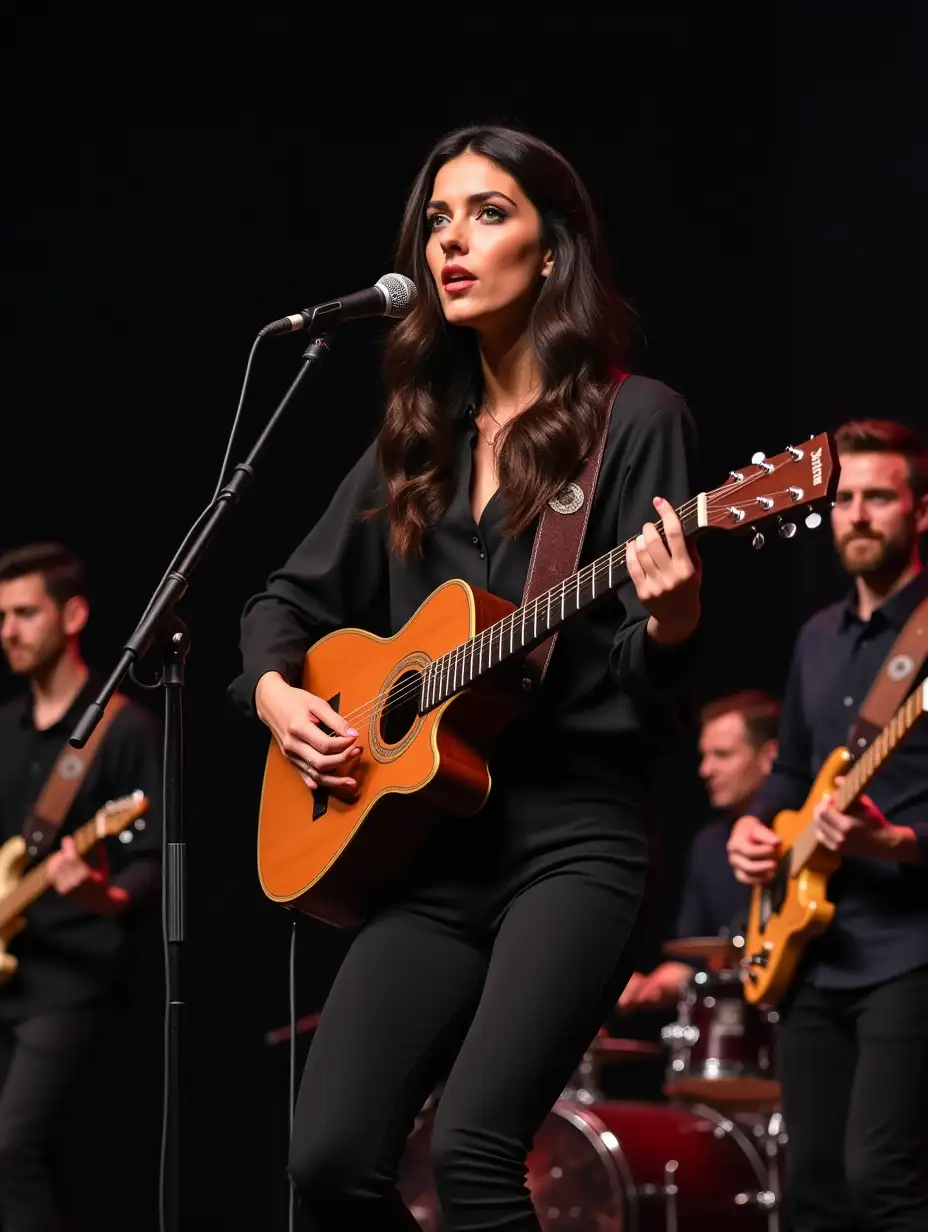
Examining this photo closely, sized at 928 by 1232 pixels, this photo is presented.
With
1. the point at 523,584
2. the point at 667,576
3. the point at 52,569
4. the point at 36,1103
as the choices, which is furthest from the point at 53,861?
the point at 667,576

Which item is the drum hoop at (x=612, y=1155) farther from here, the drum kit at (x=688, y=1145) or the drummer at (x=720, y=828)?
the drummer at (x=720, y=828)

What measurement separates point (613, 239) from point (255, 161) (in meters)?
1.56

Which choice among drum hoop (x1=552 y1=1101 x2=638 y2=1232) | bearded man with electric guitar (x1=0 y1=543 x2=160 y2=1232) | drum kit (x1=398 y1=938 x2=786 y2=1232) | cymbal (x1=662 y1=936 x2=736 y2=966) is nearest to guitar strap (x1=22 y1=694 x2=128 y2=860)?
bearded man with electric guitar (x1=0 y1=543 x2=160 y2=1232)

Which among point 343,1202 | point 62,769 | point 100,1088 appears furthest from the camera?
point 100,1088

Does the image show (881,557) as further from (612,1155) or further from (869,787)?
(612,1155)

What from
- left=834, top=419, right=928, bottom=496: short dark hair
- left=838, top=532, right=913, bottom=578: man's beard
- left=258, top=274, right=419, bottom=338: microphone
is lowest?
left=838, top=532, right=913, bottom=578: man's beard

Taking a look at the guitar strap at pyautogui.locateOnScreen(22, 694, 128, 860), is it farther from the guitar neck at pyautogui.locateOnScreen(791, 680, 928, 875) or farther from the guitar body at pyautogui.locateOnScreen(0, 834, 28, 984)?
the guitar neck at pyautogui.locateOnScreen(791, 680, 928, 875)

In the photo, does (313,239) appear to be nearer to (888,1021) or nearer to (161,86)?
(161,86)

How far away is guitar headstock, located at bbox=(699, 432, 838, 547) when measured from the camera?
2.37 m

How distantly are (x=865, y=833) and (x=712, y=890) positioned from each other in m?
2.83

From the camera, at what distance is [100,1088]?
679cm

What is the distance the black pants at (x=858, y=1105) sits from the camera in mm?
3459

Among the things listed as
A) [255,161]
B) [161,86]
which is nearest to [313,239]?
[255,161]

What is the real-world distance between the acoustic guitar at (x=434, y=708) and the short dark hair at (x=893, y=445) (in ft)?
5.77
